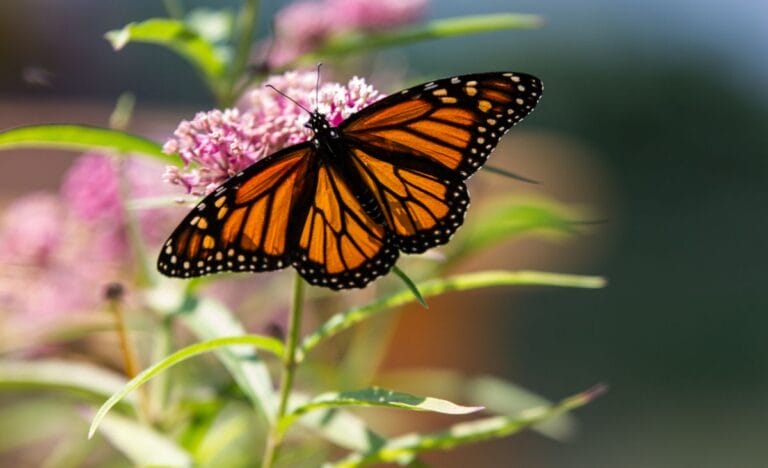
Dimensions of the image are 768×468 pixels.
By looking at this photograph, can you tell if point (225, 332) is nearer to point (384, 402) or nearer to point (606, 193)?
point (384, 402)

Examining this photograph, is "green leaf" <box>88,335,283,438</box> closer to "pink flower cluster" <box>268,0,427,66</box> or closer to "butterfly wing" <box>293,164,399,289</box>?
"butterfly wing" <box>293,164,399,289</box>

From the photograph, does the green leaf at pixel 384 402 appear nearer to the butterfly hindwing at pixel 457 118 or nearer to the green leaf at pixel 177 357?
the green leaf at pixel 177 357

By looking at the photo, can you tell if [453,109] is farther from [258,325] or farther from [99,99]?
[99,99]

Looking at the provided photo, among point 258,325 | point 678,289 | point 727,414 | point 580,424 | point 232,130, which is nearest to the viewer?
point 232,130

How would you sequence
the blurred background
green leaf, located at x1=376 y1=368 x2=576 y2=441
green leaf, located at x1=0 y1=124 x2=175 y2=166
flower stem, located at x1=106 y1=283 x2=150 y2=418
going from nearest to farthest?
1. green leaf, located at x1=0 y1=124 x2=175 y2=166
2. flower stem, located at x1=106 y1=283 x2=150 y2=418
3. green leaf, located at x1=376 y1=368 x2=576 y2=441
4. the blurred background

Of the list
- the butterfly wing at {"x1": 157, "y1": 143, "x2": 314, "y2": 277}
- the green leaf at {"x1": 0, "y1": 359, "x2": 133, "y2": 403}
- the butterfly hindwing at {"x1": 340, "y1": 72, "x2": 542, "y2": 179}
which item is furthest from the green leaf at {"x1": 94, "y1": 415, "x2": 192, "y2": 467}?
the butterfly hindwing at {"x1": 340, "y1": 72, "x2": 542, "y2": 179}

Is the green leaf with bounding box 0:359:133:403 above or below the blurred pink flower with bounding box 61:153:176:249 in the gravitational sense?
below

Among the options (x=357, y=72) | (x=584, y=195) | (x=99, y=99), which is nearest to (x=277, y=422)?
(x=357, y=72)
